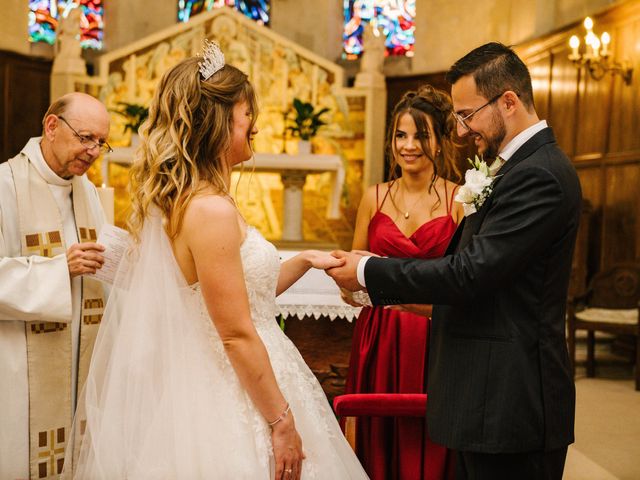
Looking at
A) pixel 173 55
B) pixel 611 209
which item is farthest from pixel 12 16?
pixel 611 209

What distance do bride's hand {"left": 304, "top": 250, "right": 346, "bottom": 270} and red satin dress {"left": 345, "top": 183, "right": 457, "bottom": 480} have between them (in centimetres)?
76

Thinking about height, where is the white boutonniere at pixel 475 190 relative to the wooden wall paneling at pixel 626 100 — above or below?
below

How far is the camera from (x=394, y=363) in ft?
10.8

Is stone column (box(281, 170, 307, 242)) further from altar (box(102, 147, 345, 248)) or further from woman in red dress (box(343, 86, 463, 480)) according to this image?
woman in red dress (box(343, 86, 463, 480))

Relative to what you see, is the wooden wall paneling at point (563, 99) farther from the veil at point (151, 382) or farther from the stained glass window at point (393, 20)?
the veil at point (151, 382)

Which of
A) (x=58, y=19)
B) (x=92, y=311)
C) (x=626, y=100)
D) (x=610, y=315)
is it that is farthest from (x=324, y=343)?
(x=58, y=19)

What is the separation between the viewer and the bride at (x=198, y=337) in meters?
2.02

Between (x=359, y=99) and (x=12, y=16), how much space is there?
16.2 ft

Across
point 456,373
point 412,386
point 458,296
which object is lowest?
point 412,386

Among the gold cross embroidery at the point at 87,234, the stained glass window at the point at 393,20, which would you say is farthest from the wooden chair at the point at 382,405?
the stained glass window at the point at 393,20

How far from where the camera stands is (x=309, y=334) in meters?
4.26

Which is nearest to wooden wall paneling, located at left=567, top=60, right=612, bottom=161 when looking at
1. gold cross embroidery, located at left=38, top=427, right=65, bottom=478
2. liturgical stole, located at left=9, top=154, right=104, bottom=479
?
liturgical stole, located at left=9, top=154, right=104, bottom=479

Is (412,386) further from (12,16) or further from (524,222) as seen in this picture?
(12,16)

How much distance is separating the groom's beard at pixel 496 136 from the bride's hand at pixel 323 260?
0.58 meters
